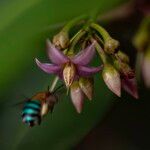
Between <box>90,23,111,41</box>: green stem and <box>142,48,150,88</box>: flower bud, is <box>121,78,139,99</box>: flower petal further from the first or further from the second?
<box>142,48,150,88</box>: flower bud

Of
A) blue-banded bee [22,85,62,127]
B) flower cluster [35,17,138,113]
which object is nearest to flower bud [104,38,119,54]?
flower cluster [35,17,138,113]

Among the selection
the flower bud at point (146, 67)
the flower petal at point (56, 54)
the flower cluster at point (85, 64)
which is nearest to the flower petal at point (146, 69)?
the flower bud at point (146, 67)

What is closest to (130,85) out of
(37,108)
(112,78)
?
(112,78)

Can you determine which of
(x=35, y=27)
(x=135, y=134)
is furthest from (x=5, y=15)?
(x=135, y=134)

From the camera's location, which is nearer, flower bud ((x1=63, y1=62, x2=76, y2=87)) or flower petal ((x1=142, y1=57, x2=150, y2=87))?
flower bud ((x1=63, y1=62, x2=76, y2=87))

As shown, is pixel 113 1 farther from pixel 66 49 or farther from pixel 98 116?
pixel 98 116
